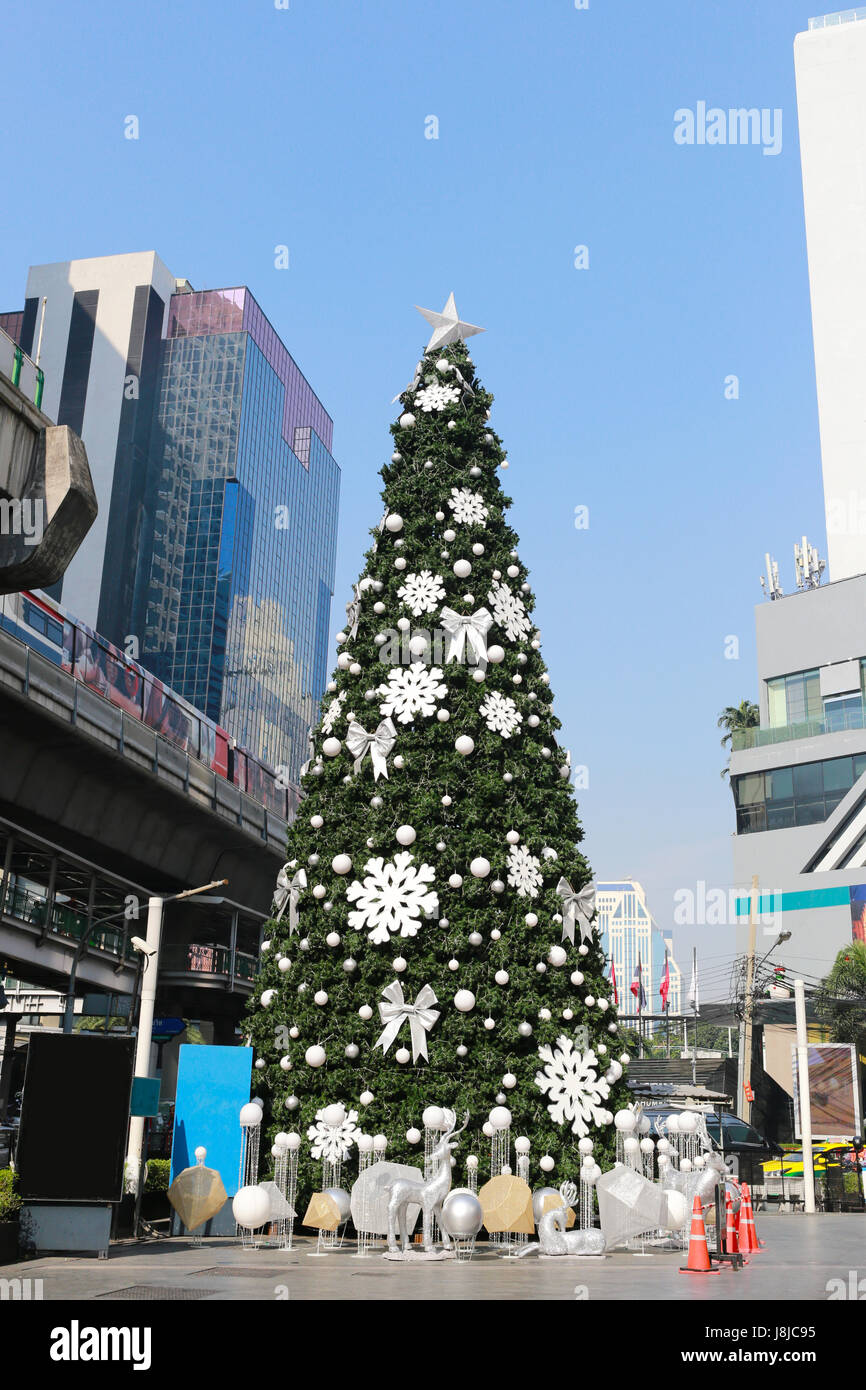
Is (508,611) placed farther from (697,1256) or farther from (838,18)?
(838,18)

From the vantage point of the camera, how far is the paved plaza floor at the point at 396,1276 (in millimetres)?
8875

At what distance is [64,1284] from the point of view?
9523mm

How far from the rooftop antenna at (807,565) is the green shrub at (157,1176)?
6393cm

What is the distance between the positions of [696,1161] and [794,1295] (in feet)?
16.5

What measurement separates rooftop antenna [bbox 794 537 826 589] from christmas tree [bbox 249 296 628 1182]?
61.8 metres

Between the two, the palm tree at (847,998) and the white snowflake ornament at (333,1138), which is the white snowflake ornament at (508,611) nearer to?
the white snowflake ornament at (333,1138)

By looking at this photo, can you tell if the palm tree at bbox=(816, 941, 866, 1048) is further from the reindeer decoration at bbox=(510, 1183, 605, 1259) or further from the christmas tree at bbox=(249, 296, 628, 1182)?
the reindeer decoration at bbox=(510, 1183, 605, 1259)

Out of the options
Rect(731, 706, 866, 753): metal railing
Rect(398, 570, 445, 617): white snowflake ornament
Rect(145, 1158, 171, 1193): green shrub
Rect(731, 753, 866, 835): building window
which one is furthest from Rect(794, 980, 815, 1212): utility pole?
Rect(731, 706, 866, 753): metal railing

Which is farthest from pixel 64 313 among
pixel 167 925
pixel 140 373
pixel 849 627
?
pixel 167 925

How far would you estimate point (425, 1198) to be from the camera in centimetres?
1152

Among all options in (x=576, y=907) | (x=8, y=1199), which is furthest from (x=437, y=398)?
(x=8, y=1199)

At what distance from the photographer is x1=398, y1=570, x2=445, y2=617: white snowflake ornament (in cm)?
1480

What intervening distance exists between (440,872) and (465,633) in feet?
9.81

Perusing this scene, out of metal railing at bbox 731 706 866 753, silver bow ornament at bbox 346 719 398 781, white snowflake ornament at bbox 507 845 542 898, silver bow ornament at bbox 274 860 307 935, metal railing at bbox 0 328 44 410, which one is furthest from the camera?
metal railing at bbox 731 706 866 753
